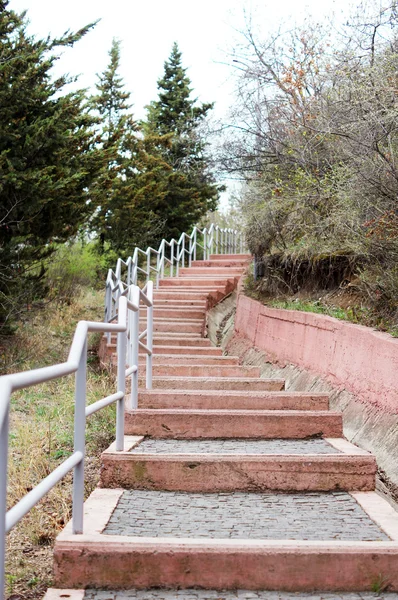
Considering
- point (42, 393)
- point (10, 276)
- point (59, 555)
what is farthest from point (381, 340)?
point (10, 276)

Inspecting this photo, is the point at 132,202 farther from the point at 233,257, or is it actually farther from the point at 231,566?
the point at 231,566

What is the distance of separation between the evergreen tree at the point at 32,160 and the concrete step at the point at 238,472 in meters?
6.11

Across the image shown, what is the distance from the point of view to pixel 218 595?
10.00 ft

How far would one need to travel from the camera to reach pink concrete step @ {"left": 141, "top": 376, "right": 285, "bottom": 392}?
6922 millimetres

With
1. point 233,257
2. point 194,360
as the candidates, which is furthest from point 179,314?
point 233,257

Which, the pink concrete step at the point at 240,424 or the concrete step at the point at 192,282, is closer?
the pink concrete step at the point at 240,424

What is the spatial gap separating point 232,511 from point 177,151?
69.1ft

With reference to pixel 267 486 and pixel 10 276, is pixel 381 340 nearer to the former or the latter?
pixel 267 486

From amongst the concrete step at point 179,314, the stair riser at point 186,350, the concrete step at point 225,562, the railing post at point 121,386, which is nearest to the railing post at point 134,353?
the railing post at point 121,386

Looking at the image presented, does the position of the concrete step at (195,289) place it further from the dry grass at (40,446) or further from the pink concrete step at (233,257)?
the pink concrete step at (233,257)

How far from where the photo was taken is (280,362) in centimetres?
861

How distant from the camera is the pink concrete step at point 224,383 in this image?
692cm

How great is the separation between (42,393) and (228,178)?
15.4 ft

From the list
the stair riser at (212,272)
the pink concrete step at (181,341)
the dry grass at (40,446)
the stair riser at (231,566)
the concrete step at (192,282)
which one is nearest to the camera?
the stair riser at (231,566)
